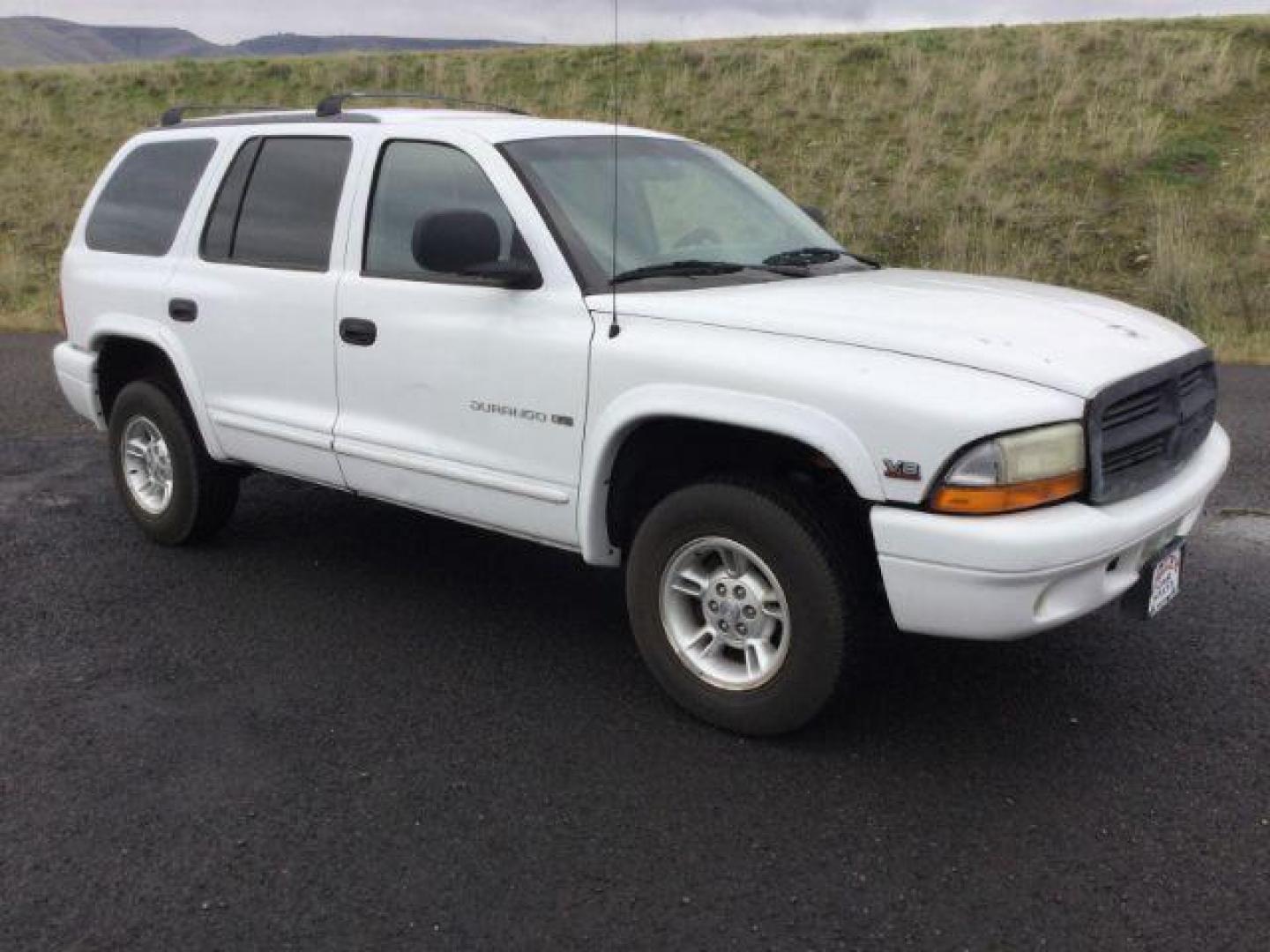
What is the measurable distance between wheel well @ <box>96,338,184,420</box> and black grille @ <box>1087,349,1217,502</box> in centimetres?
379

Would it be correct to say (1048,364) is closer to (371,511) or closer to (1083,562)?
(1083,562)

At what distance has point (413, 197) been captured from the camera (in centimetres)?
Result: 439

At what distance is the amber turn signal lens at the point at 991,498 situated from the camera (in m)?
3.13

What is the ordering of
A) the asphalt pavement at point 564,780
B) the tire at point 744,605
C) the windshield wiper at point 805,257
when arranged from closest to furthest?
the asphalt pavement at point 564,780 < the tire at point 744,605 < the windshield wiper at point 805,257

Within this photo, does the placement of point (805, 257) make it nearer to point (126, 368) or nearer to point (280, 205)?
point (280, 205)

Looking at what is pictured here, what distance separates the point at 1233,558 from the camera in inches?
205

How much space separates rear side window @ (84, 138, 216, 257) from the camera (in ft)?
17.2

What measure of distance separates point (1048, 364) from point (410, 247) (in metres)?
2.19

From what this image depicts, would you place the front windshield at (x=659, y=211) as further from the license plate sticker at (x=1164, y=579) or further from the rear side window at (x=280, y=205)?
the license plate sticker at (x=1164, y=579)

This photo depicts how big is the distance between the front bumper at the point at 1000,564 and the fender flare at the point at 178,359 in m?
3.01

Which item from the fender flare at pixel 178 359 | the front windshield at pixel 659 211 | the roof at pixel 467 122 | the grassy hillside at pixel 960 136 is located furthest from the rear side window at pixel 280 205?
the grassy hillside at pixel 960 136

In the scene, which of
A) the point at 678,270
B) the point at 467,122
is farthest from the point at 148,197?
the point at 678,270

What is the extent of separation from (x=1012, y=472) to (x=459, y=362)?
6.01 feet

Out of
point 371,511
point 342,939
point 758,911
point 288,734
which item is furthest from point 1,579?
point 758,911
